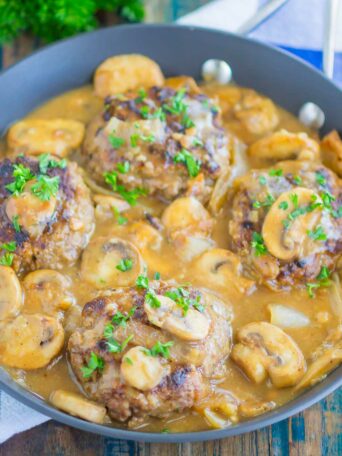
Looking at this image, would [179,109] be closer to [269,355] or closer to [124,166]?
[124,166]

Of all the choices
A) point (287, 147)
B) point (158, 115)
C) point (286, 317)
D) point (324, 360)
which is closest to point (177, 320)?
point (286, 317)

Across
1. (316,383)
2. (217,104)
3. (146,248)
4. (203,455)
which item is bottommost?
(203,455)

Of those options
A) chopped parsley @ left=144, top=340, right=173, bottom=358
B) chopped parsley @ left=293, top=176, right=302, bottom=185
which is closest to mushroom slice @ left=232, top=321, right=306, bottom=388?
chopped parsley @ left=144, top=340, right=173, bottom=358

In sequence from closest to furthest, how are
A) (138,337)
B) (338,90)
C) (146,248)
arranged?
(138,337) → (146,248) → (338,90)

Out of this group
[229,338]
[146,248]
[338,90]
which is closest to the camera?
[229,338]

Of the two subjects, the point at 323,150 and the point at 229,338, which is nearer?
the point at 229,338

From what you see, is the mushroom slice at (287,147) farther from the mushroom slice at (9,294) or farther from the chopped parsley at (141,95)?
the mushroom slice at (9,294)

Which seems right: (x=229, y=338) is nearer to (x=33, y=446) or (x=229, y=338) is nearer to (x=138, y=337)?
(x=138, y=337)

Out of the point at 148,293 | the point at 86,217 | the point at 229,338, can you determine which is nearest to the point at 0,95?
the point at 86,217
